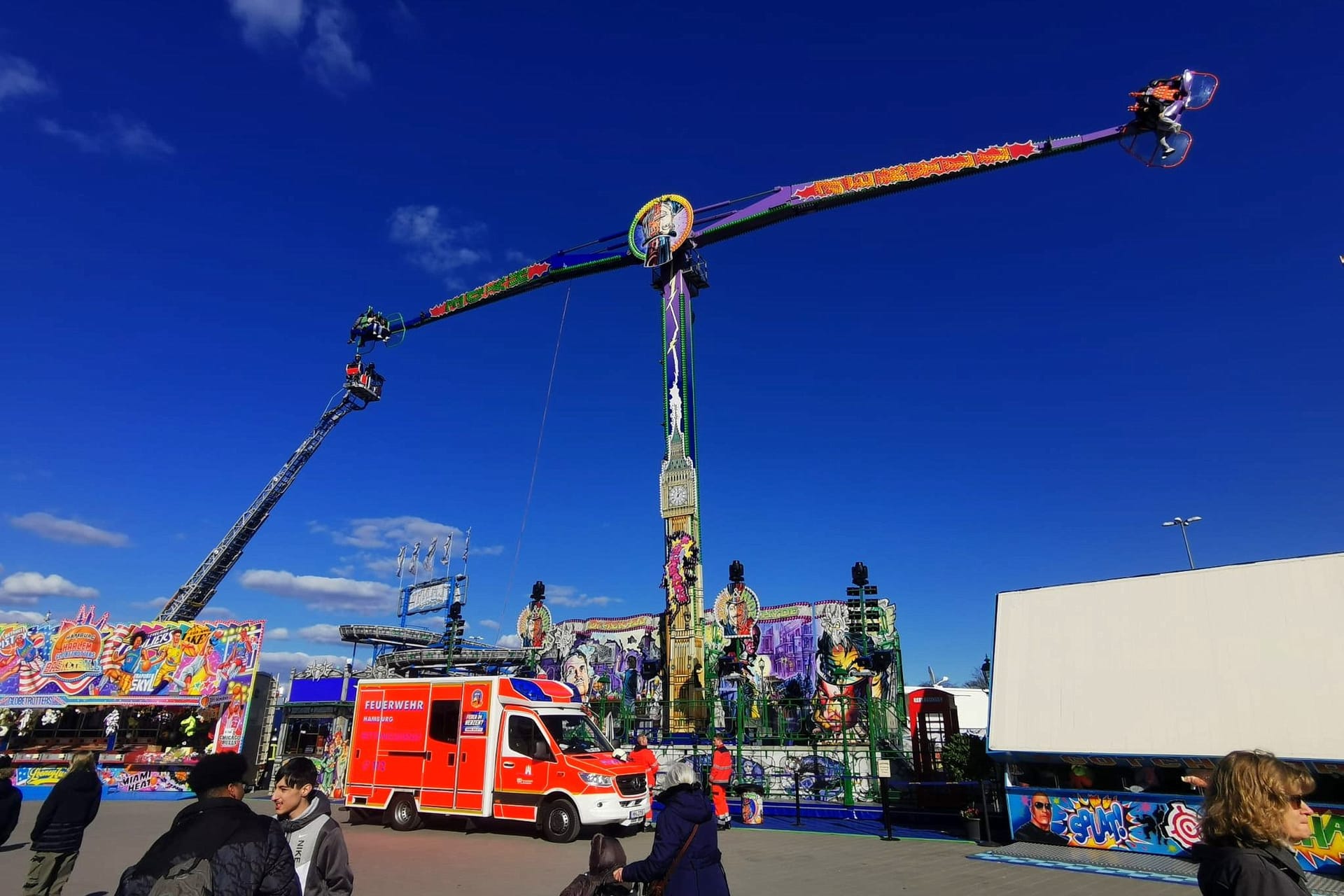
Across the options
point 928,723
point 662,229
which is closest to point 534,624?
point 662,229

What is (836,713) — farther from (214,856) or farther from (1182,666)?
(214,856)

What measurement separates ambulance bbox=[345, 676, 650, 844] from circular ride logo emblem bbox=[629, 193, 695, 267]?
73.6ft

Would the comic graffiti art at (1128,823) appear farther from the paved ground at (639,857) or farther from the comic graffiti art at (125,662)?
the comic graffiti art at (125,662)

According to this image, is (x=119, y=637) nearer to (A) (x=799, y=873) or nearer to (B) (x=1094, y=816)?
(A) (x=799, y=873)

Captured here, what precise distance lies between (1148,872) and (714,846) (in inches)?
335

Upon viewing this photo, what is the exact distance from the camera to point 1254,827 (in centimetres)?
272

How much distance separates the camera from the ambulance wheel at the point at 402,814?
47.2 feet

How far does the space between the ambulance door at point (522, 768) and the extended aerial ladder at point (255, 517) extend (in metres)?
39.4

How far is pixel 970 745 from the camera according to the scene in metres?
14.8

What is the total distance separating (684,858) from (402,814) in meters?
12.5

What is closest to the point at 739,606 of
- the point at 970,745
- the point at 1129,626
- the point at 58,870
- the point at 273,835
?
the point at 970,745

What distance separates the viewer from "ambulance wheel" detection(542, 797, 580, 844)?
12.7 meters

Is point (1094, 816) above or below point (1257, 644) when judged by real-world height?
below

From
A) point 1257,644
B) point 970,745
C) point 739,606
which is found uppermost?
point 739,606
